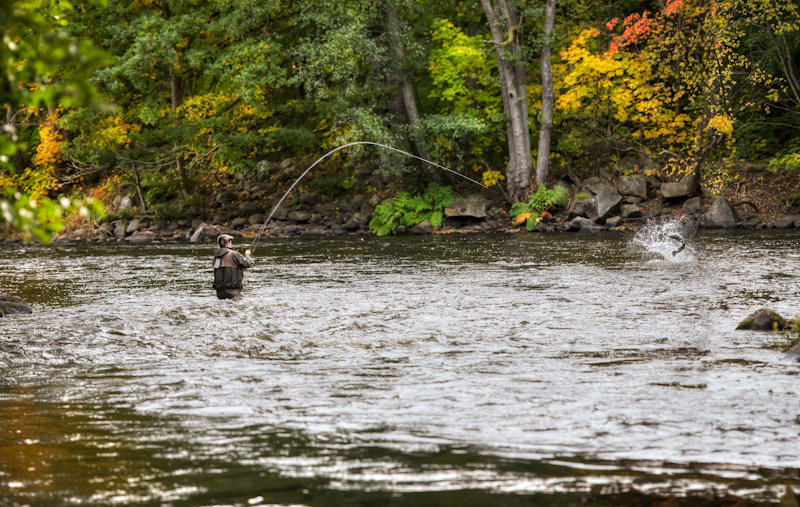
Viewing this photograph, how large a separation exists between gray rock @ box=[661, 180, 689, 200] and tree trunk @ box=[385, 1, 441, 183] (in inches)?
352

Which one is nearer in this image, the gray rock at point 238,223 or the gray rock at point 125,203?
the gray rock at point 238,223

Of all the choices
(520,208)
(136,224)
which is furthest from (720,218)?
(136,224)

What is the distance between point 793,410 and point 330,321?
256 inches

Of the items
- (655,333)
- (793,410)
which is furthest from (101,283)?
(793,410)

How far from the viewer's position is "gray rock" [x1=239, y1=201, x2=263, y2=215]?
111ft

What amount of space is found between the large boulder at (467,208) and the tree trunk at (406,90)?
7.90ft

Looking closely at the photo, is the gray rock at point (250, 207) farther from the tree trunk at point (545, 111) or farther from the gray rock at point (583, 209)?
the gray rock at point (583, 209)

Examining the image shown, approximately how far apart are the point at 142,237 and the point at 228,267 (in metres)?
19.0

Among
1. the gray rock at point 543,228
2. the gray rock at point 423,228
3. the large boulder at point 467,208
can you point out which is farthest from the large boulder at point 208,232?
the gray rock at point 543,228

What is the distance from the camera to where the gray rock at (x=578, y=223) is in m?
27.6

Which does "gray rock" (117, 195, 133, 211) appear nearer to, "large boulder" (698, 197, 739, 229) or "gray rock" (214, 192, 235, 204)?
"gray rock" (214, 192, 235, 204)

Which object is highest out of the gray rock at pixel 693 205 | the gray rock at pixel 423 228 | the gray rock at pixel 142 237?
the gray rock at pixel 693 205

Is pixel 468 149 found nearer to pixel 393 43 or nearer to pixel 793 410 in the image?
pixel 393 43

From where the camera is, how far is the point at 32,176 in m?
35.8
